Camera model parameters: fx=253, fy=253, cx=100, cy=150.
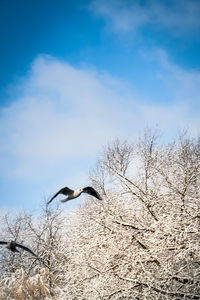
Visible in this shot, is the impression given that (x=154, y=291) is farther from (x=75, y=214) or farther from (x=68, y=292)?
(x=75, y=214)

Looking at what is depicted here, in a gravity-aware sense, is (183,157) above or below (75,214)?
above

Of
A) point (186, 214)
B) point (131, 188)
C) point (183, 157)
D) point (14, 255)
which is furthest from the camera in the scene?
point (14, 255)

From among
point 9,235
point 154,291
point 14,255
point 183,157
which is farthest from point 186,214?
point 9,235

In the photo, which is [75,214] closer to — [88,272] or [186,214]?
[88,272]

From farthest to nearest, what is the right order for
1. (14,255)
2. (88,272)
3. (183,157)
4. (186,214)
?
1. (14,255)
2. (183,157)
3. (88,272)
4. (186,214)

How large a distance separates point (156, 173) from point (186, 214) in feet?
12.2

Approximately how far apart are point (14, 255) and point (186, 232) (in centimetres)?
1331

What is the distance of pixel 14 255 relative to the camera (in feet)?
51.8

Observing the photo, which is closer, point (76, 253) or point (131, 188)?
point (76, 253)

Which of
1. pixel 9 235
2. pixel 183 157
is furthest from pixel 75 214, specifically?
pixel 9 235

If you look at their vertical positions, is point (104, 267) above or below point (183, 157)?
below

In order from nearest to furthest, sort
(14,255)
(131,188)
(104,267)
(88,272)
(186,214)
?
(186,214)
(104,267)
(88,272)
(131,188)
(14,255)

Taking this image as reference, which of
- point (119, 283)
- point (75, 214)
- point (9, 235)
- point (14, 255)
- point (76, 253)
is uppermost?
point (9, 235)

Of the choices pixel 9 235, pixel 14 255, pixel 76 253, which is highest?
pixel 9 235
